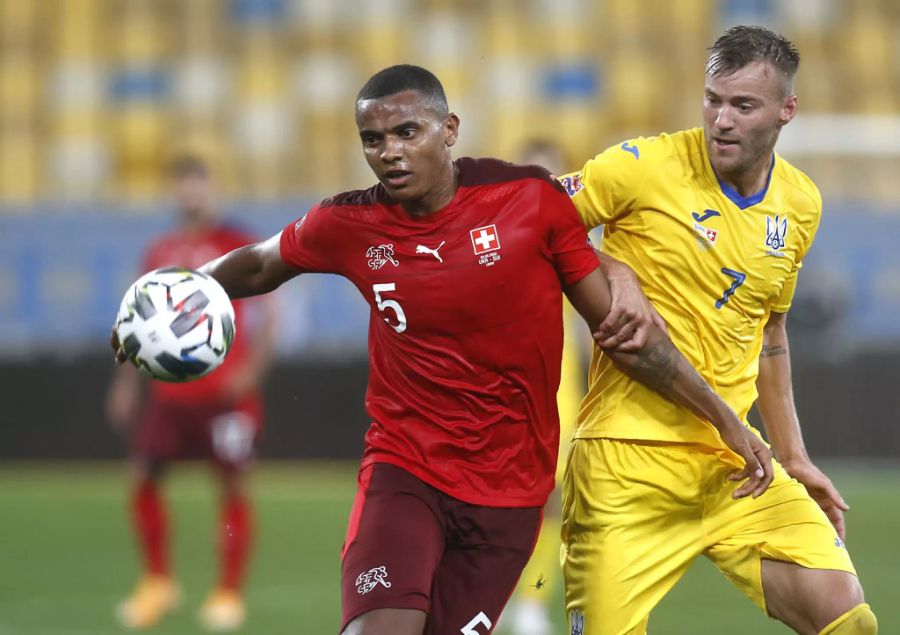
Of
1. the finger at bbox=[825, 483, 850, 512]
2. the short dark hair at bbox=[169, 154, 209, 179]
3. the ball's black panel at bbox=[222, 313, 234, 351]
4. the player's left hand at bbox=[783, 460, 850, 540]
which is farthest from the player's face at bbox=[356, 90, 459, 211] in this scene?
the short dark hair at bbox=[169, 154, 209, 179]

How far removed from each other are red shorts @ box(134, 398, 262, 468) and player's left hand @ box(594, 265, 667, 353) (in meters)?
4.24

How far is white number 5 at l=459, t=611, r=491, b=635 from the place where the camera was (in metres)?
4.45

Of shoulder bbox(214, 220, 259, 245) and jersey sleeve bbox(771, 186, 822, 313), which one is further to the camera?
shoulder bbox(214, 220, 259, 245)

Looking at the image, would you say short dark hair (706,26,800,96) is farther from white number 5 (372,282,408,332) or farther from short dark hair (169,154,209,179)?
short dark hair (169,154,209,179)

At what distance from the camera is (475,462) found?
179 inches

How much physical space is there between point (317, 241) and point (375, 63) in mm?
11063

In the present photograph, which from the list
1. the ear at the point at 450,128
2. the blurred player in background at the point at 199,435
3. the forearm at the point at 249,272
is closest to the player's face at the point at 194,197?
the blurred player in background at the point at 199,435

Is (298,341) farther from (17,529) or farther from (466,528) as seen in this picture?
(466,528)

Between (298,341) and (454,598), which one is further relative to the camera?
(298,341)

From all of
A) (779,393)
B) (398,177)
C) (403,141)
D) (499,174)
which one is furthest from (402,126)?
(779,393)

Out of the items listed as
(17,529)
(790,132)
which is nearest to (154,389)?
(17,529)

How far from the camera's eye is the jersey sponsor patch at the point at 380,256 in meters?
4.56

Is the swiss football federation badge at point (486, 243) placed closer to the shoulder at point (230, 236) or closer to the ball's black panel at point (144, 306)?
the ball's black panel at point (144, 306)

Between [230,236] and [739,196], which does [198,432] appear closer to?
[230,236]
